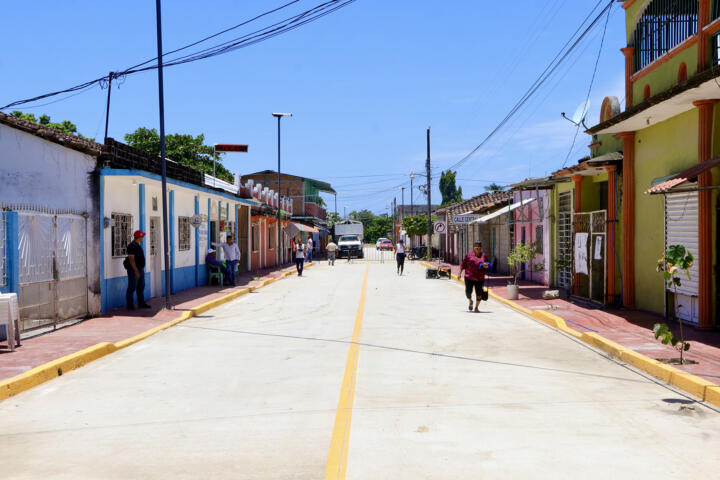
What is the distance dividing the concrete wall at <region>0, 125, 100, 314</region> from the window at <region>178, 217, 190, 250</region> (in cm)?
721

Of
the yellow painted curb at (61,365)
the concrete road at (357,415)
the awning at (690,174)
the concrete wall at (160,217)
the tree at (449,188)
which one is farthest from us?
the tree at (449,188)

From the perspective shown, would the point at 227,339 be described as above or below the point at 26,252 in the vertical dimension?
below

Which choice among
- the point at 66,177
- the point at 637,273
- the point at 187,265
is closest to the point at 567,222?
the point at 637,273

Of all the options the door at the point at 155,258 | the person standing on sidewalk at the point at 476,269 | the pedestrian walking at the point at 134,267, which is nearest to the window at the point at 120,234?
the pedestrian walking at the point at 134,267

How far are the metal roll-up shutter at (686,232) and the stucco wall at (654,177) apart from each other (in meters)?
0.44

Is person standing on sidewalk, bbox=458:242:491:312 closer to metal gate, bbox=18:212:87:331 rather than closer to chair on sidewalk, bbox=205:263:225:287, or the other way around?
metal gate, bbox=18:212:87:331

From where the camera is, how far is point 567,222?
813 inches

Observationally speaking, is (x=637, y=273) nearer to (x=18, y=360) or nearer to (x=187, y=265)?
(x=18, y=360)

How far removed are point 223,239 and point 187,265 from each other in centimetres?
534

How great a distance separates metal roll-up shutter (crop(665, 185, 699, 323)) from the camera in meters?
11.9

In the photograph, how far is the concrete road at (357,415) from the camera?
4.87m

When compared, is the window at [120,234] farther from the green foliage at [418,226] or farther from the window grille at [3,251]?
the green foliage at [418,226]

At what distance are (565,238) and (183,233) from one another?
41.6 feet

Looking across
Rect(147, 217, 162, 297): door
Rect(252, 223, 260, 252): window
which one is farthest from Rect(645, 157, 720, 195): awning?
Rect(252, 223, 260, 252): window
